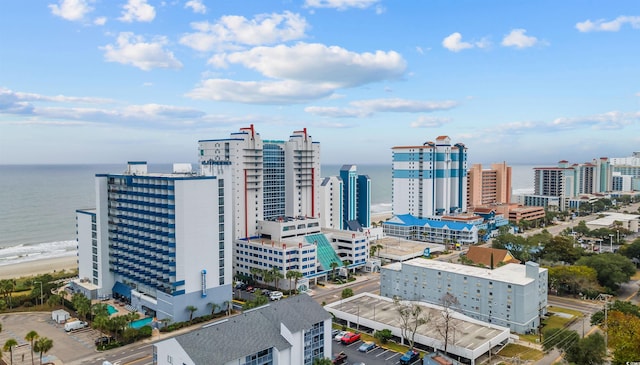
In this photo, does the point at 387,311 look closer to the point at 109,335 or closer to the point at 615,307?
the point at 615,307

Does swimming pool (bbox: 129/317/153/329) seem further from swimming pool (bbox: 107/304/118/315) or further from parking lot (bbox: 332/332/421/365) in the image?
parking lot (bbox: 332/332/421/365)

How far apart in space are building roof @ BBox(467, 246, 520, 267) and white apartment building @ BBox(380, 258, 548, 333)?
429 inches

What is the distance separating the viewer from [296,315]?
32.7m

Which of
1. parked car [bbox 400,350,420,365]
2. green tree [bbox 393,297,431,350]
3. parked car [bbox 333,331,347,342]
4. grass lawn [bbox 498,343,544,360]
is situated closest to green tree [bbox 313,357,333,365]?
parked car [bbox 400,350,420,365]

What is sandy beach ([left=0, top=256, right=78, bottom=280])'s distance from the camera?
69.5 m

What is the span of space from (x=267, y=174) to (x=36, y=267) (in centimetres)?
4221

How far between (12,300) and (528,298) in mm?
55212

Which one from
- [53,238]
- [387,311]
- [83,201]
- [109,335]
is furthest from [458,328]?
[83,201]

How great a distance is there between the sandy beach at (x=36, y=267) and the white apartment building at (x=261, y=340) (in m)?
52.0

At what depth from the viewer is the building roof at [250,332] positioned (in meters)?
27.9

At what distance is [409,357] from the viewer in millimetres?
35500

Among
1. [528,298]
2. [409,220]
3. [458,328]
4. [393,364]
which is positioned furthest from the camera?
[409,220]

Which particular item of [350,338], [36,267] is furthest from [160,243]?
[36,267]

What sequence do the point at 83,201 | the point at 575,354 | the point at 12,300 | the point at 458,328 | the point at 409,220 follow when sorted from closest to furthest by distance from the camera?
1. the point at 575,354
2. the point at 458,328
3. the point at 12,300
4. the point at 409,220
5. the point at 83,201
